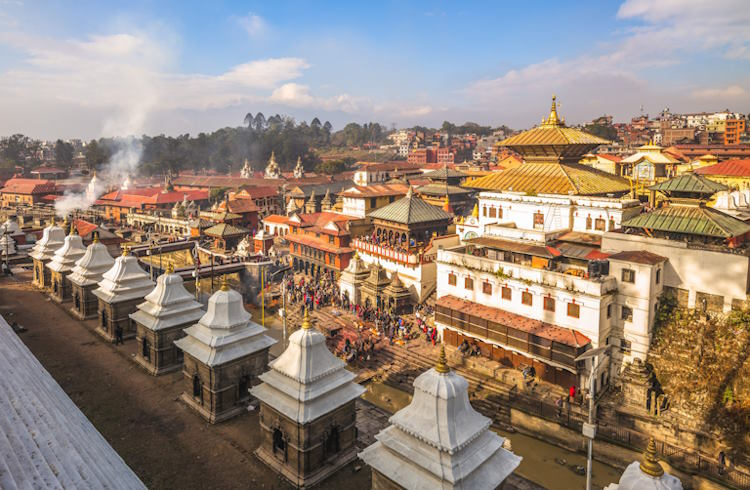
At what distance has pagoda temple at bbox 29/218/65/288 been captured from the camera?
30.4 metres

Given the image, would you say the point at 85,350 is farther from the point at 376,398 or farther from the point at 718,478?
the point at 718,478

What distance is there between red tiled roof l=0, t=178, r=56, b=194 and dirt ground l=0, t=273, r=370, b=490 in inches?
2876

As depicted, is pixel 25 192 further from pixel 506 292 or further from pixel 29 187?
pixel 506 292

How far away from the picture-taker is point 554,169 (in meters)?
33.4

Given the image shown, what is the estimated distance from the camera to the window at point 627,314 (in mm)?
22672

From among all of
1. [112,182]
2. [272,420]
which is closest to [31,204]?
[112,182]

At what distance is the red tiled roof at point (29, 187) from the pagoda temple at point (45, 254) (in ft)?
206

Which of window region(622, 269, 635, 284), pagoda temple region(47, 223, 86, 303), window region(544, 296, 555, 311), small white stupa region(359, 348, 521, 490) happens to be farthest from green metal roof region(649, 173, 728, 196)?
pagoda temple region(47, 223, 86, 303)

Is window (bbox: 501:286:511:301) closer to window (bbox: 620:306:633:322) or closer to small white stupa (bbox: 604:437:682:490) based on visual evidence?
window (bbox: 620:306:633:322)

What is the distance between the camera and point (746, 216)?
29.0m

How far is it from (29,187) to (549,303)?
91.6 meters

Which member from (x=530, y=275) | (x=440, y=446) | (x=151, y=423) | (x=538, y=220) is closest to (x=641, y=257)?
(x=530, y=275)

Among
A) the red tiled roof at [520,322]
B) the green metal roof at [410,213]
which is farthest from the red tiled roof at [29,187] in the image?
the red tiled roof at [520,322]

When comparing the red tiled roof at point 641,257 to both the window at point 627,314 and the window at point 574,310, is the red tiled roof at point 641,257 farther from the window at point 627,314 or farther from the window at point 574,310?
the window at point 574,310
